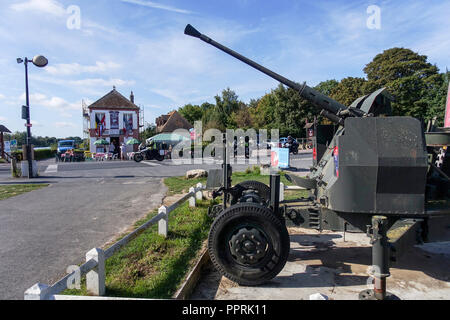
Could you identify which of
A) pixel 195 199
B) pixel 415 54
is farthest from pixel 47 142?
pixel 195 199

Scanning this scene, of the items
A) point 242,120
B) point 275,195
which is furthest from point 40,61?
point 242,120

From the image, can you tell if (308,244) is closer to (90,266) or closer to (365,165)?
(365,165)

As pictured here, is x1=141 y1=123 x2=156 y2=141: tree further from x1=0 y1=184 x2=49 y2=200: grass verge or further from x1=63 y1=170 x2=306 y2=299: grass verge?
x1=63 y1=170 x2=306 y2=299: grass verge

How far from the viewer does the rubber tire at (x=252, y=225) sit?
3643 mm

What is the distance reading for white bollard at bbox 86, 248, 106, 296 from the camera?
3.32m

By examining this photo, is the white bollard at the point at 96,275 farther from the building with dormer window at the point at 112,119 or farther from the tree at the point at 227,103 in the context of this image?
the tree at the point at 227,103

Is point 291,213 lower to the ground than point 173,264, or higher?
higher

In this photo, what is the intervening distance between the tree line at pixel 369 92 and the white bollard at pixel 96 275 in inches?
993

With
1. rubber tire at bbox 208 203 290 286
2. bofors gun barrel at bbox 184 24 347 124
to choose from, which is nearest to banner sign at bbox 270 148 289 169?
bofors gun barrel at bbox 184 24 347 124

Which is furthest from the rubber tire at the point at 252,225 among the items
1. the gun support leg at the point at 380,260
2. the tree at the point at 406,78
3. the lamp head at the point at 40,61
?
the tree at the point at 406,78
